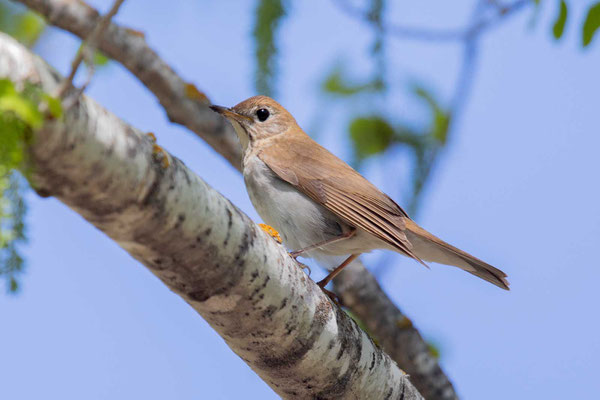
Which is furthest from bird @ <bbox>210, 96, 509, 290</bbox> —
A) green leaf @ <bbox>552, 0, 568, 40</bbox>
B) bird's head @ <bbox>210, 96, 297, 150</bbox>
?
green leaf @ <bbox>552, 0, 568, 40</bbox>

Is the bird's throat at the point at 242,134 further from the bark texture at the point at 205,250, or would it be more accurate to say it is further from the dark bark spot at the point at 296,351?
the dark bark spot at the point at 296,351

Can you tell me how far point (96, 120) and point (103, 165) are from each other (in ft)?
0.46

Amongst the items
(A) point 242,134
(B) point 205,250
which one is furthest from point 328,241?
(B) point 205,250

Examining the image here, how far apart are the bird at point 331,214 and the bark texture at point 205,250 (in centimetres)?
100

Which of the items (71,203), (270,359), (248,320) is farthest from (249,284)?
(71,203)

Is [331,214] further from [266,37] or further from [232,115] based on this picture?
[232,115]

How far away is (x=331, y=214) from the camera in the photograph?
4.79 meters

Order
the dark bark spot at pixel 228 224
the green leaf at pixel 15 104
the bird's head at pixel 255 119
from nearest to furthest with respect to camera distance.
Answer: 1. the green leaf at pixel 15 104
2. the dark bark spot at pixel 228 224
3. the bird's head at pixel 255 119

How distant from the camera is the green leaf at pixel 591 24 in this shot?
3514mm

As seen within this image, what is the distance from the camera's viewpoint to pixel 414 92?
5.91m

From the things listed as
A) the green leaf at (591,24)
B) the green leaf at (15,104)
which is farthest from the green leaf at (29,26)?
the green leaf at (15,104)

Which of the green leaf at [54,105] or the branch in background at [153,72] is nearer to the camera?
the green leaf at [54,105]

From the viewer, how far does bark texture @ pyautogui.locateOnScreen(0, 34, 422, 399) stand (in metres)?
2.19

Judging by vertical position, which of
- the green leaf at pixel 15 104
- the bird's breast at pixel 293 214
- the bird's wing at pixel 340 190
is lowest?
the green leaf at pixel 15 104
